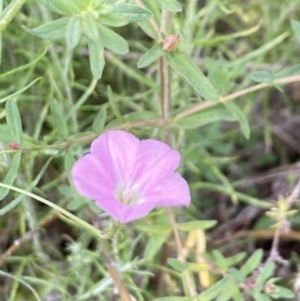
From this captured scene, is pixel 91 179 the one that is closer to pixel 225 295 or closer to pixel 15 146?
pixel 15 146

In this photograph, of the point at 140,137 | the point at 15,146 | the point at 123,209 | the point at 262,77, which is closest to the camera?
the point at 123,209

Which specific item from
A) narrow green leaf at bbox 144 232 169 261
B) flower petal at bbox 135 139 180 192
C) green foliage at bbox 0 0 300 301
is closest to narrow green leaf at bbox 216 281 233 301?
green foliage at bbox 0 0 300 301

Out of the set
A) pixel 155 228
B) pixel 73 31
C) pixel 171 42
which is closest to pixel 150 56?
pixel 171 42

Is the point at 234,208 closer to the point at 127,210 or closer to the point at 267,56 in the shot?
the point at 267,56

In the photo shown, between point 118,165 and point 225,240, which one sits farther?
point 225,240

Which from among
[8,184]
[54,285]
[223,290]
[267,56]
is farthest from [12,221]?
[267,56]

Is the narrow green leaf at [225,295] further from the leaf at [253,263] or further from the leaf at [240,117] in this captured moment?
the leaf at [240,117]
